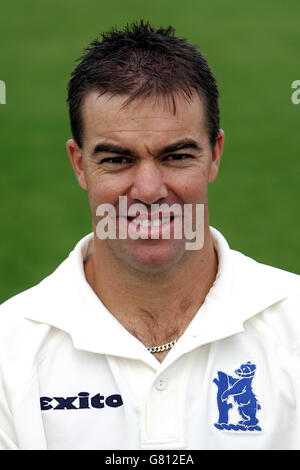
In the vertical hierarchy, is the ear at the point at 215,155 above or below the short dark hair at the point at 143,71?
below

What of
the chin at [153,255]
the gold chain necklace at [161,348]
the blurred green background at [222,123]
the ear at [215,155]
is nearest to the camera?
the chin at [153,255]

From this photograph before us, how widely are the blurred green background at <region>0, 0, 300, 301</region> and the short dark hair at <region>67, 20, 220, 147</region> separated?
11.6 feet

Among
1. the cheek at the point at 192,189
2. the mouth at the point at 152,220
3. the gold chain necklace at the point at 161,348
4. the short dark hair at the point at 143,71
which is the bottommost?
the gold chain necklace at the point at 161,348

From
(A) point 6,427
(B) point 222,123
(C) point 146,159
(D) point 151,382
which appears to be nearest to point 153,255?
(C) point 146,159

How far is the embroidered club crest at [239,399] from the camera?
3291 mm

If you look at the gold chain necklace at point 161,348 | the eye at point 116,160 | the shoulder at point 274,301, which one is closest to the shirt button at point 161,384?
the gold chain necklace at point 161,348

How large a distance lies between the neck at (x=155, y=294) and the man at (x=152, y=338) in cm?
2

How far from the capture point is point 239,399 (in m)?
3.31

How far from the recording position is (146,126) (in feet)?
10.5

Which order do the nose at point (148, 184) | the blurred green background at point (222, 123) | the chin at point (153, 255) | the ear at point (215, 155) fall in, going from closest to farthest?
the nose at point (148, 184) → the chin at point (153, 255) → the ear at point (215, 155) → the blurred green background at point (222, 123)

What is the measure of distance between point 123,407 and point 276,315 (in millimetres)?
656

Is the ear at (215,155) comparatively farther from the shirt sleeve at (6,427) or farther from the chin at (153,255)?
the shirt sleeve at (6,427)

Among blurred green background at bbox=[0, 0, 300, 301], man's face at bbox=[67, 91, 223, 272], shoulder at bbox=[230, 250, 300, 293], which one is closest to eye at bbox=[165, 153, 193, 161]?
man's face at bbox=[67, 91, 223, 272]
